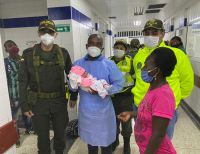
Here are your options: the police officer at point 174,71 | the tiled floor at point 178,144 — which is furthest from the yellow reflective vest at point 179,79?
the tiled floor at point 178,144

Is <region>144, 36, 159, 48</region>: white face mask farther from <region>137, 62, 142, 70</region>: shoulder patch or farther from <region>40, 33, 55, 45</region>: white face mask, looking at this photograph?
<region>40, 33, 55, 45</region>: white face mask

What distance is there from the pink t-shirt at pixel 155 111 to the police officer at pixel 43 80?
3.31 feet

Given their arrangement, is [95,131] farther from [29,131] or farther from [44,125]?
[29,131]

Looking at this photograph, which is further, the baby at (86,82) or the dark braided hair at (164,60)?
the baby at (86,82)

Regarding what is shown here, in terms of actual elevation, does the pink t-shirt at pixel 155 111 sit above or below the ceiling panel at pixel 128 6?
below

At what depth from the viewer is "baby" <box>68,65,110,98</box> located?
1.82 m

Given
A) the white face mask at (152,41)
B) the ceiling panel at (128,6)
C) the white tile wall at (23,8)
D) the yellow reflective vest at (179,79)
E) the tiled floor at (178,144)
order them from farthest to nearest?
the ceiling panel at (128,6) < the white tile wall at (23,8) < the tiled floor at (178,144) < the white face mask at (152,41) < the yellow reflective vest at (179,79)

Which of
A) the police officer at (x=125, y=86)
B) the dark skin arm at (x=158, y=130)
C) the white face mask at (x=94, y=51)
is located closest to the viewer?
the dark skin arm at (x=158, y=130)

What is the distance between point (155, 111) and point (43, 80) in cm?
123

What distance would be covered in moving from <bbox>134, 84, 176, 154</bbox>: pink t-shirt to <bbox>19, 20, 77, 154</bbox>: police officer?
101 cm

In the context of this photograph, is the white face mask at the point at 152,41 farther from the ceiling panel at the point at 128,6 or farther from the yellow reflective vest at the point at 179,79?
the ceiling panel at the point at 128,6

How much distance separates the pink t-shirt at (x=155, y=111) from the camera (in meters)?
1.09

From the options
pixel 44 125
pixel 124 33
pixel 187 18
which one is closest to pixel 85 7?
pixel 187 18

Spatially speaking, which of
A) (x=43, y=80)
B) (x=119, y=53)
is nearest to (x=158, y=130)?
(x=43, y=80)
